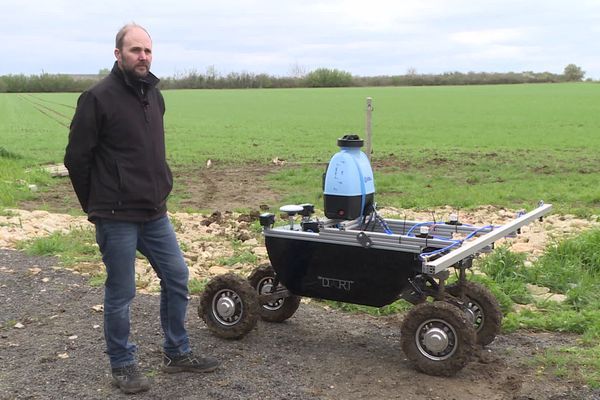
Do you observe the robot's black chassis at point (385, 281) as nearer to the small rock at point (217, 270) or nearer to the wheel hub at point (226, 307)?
the wheel hub at point (226, 307)

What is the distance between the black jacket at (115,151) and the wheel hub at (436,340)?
2045 mm

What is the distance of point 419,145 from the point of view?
25.5m

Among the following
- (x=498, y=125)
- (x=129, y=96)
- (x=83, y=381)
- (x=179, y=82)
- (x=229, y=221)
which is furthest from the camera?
(x=179, y=82)

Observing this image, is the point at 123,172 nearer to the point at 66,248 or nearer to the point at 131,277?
the point at 131,277

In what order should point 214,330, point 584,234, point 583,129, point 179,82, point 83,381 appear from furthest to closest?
point 179,82 < point 583,129 < point 584,234 < point 214,330 < point 83,381

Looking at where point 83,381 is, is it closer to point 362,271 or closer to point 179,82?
point 362,271

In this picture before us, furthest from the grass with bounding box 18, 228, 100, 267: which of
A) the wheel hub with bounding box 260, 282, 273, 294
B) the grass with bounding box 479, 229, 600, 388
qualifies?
the grass with bounding box 479, 229, 600, 388

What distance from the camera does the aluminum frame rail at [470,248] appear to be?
437 centimetres

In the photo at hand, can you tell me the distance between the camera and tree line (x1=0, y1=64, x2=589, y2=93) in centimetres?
9481

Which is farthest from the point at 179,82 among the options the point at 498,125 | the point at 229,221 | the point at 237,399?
the point at 237,399

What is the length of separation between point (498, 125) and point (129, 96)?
32388 millimetres

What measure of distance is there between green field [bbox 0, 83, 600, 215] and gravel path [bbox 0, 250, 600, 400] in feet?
20.5

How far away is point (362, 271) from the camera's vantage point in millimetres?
5027

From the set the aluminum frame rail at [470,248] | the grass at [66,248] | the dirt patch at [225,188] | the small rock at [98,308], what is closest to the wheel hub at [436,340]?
the aluminum frame rail at [470,248]
